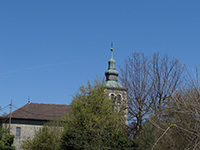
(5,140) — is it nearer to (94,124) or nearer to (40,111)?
(40,111)

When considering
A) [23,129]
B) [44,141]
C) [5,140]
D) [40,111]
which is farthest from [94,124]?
[40,111]

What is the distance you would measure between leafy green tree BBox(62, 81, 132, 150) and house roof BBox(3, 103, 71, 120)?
25.6 meters

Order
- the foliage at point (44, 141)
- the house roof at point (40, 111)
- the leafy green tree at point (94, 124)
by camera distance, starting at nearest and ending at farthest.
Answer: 1. the leafy green tree at point (94, 124)
2. the foliage at point (44, 141)
3. the house roof at point (40, 111)

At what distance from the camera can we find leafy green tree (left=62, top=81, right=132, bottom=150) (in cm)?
1959

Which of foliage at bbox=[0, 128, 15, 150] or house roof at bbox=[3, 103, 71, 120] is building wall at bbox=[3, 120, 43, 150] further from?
foliage at bbox=[0, 128, 15, 150]

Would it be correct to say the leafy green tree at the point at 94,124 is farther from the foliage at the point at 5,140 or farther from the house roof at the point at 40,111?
the house roof at the point at 40,111

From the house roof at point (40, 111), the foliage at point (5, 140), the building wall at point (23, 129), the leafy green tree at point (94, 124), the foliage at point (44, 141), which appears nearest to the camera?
the leafy green tree at point (94, 124)

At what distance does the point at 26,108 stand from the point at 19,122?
125 inches

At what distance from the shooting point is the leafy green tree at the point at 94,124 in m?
19.6

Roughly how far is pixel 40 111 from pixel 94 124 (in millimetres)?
30520

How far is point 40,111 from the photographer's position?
52.9 meters

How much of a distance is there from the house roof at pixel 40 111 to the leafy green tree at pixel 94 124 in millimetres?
25588

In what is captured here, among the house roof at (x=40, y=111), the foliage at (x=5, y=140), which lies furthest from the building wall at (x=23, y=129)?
the foliage at (x=5, y=140)

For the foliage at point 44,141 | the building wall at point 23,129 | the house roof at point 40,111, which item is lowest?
the foliage at point 44,141
